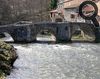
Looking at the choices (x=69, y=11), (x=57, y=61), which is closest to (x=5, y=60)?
(x=57, y=61)

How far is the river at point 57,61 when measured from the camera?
3369 cm

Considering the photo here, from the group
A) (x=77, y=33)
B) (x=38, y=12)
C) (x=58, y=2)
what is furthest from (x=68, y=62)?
(x=58, y=2)

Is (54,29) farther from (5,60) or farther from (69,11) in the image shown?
(5,60)

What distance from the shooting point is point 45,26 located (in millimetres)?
57531

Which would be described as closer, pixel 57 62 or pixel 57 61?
pixel 57 62

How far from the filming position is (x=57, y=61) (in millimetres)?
40438

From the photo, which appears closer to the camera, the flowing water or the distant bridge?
the flowing water

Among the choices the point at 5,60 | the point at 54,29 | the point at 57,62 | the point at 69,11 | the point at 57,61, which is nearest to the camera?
the point at 5,60

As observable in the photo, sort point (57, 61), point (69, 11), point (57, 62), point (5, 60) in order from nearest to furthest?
1. point (5, 60)
2. point (57, 62)
3. point (57, 61)
4. point (69, 11)

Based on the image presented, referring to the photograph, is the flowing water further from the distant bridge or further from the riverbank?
the distant bridge

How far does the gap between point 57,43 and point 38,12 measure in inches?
1215

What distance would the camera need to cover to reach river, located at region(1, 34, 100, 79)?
111ft

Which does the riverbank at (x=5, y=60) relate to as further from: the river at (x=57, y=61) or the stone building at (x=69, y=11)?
the stone building at (x=69, y=11)

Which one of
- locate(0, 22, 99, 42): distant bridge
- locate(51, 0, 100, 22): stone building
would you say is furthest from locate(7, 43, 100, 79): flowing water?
locate(51, 0, 100, 22): stone building
